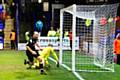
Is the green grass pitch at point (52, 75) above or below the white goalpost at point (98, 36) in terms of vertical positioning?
below

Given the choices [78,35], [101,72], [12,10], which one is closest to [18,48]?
[12,10]

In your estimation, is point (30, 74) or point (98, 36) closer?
point (30, 74)

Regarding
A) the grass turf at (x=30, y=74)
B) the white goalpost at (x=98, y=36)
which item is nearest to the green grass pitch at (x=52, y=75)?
the grass turf at (x=30, y=74)

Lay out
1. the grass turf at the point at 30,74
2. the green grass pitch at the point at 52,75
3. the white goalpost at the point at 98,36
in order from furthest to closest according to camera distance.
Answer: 1. the white goalpost at the point at 98,36
2. the green grass pitch at the point at 52,75
3. the grass turf at the point at 30,74

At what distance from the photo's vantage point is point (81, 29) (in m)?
26.9

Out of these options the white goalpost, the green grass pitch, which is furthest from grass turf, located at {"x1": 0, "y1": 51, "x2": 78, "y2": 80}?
the white goalpost

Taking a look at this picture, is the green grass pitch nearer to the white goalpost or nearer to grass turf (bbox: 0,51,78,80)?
grass turf (bbox: 0,51,78,80)

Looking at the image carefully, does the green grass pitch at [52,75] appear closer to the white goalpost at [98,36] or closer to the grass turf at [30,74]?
the grass turf at [30,74]

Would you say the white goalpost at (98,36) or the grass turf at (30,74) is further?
the white goalpost at (98,36)

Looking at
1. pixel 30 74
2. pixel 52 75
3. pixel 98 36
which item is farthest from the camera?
pixel 98 36

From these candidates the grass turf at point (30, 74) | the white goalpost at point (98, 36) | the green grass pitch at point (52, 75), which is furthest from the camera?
the white goalpost at point (98, 36)

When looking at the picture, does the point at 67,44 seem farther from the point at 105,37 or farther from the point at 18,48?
the point at 105,37

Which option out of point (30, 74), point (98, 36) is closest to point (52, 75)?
point (30, 74)

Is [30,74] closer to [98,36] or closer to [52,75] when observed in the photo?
[52,75]
